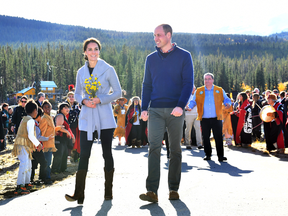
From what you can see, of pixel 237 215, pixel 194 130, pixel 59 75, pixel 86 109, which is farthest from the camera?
pixel 59 75

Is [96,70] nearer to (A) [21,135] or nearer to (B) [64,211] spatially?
(B) [64,211]

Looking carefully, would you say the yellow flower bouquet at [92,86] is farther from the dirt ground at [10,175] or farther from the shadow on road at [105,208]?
the dirt ground at [10,175]

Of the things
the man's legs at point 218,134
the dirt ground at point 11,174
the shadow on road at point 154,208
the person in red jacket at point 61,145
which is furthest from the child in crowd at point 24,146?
the man's legs at point 218,134

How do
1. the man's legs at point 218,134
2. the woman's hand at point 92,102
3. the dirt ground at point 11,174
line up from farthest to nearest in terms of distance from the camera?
the man's legs at point 218,134 < the dirt ground at point 11,174 < the woman's hand at point 92,102

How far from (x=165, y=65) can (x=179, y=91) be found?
1.30 feet

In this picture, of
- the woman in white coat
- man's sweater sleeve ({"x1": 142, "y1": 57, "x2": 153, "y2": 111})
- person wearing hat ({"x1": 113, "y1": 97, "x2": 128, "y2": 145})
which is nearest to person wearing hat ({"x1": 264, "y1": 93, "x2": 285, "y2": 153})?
man's sweater sleeve ({"x1": 142, "y1": 57, "x2": 153, "y2": 111})

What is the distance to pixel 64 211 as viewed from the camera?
4.20 meters

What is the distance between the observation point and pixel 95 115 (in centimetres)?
459

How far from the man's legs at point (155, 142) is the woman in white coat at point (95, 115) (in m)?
0.51

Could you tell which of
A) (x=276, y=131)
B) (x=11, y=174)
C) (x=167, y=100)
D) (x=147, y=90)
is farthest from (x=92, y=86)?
(x=276, y=131)

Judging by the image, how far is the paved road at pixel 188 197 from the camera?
409cm

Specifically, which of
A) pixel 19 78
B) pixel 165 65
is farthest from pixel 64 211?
pixel 19 78

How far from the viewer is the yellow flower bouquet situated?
184 inches

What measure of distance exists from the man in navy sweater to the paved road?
45cm
